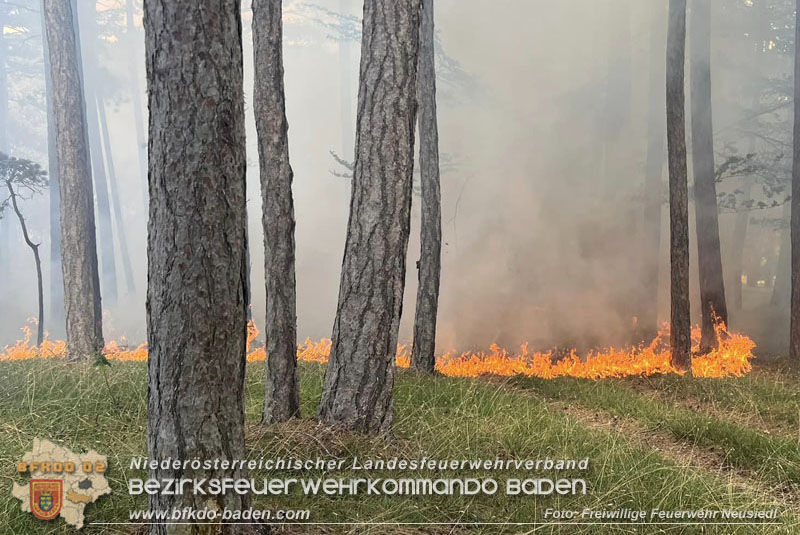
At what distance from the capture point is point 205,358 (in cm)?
238

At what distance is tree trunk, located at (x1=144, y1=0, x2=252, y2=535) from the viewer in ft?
7.70

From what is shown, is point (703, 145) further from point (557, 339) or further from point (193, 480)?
point (193, 480)

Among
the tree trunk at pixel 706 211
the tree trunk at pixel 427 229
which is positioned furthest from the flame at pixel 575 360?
the tree trunk at pixel 427 229

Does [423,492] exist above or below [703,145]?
below

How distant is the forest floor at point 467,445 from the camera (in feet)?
10.7

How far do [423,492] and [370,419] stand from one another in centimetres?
103

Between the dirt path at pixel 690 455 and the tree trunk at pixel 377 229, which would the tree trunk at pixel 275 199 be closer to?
the tree trunk at pixel 377 229

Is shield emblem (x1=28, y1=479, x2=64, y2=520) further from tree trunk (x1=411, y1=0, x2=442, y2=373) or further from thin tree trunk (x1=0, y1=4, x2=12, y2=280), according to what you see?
thin tree trunk (x1=0, y1=4, x2=12, y2=280)

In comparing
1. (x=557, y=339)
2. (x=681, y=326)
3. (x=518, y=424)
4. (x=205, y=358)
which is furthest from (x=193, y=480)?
(x=557, y=339)

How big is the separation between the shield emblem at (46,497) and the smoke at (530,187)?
13.9m

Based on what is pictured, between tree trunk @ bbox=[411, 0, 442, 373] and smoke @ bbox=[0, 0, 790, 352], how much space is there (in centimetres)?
841

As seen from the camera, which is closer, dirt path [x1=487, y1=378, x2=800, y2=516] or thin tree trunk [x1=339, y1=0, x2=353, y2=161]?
dirt path [x1=487, y1=378, x2=800, y2=516]

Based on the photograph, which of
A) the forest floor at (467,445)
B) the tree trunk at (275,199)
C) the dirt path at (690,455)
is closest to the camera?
the forest floor at (467,445)

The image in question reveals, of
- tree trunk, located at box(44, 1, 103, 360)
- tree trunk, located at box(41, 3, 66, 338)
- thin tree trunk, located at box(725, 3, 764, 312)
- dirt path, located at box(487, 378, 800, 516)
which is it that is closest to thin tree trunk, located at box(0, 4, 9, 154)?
tree trunk, located at box(41, 3, 66, 338)
